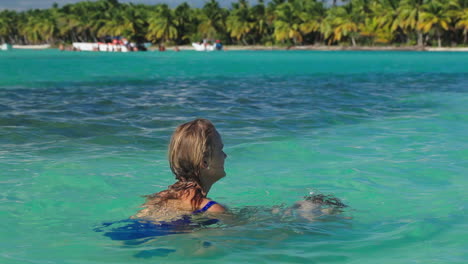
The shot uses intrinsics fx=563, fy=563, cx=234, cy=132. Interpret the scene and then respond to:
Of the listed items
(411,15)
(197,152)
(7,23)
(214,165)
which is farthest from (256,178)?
(7,23)

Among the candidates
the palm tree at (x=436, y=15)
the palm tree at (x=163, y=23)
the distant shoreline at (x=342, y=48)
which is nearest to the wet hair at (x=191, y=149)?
the palm tree at (x=436, y=15)

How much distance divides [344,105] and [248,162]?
7.26 meters

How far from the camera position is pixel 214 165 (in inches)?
150

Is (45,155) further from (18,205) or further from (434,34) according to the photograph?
(434,34)

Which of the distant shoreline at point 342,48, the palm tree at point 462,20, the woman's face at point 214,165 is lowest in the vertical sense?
the distant shoreline at point 342,48

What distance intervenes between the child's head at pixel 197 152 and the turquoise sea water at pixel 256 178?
478 millimetres

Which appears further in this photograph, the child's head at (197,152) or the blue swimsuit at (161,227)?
the blue swimsuit at (161,227)

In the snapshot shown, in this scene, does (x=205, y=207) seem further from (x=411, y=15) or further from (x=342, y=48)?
(x=342, y=48)

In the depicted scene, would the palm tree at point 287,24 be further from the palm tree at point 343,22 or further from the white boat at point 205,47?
the white boat at point 205,47

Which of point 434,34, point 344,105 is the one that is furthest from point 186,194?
point 434,34

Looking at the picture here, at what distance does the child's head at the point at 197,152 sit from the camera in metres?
3.66

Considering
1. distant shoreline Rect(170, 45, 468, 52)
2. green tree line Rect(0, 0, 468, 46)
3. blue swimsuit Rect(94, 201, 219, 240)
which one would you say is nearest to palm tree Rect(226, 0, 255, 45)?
green tree line Rect(0, 0, 468, 46)

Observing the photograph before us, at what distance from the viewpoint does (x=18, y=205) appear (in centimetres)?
544

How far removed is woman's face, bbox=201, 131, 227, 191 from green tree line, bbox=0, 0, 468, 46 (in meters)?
78.6
